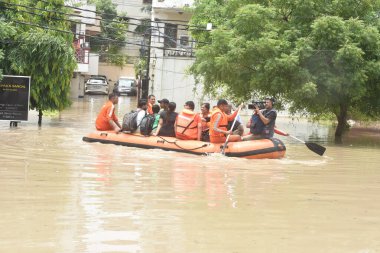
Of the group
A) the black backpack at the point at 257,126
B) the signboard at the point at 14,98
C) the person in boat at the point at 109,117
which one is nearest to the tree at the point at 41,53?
the signboard at the point at 14,98

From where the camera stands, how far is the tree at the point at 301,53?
68.9 ft

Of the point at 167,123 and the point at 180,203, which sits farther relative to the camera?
the point at 167,123

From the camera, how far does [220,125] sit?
53.4ft

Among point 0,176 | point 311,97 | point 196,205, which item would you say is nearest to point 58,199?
point 196,205

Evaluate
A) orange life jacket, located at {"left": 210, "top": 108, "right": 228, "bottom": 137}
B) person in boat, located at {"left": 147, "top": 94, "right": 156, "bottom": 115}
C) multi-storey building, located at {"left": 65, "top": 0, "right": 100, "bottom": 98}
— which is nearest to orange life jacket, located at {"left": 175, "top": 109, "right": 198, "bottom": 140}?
orange life jacket, located at {"left": 210, "top": 108, "right": 228, "bottom": 137}

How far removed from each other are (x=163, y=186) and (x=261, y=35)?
11.5 metres

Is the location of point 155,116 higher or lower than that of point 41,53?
lower

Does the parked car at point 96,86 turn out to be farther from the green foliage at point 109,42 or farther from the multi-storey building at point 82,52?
the green foliage at point 109,42

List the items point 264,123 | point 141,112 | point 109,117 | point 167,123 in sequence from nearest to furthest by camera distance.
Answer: point 264,123
point 167,123
point 141,112
point 109,117

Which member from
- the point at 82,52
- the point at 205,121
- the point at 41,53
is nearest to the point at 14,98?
the point at 41,53

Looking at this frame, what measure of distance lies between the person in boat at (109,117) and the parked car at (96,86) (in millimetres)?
37480

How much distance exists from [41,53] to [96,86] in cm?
3241

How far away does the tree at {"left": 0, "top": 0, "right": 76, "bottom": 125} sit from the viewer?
24078mm

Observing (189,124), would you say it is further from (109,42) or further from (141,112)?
(109,42)
